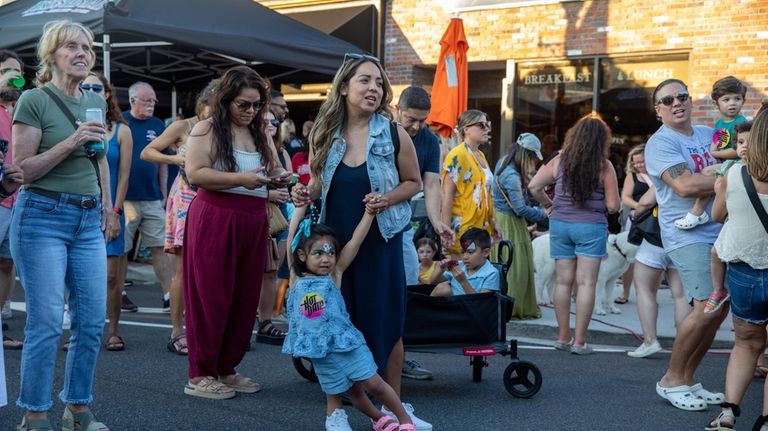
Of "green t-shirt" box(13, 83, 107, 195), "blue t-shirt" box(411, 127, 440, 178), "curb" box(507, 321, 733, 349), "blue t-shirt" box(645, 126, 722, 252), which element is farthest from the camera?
"curb" box(507, 321, 733, 349)

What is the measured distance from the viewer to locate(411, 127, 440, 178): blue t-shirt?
6035 mm

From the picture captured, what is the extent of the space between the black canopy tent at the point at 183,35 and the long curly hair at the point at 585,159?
4.72 meters

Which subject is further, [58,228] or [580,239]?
[580,239]

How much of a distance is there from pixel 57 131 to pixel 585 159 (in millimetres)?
4306

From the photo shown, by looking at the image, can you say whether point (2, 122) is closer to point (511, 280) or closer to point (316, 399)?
point (316, 399)

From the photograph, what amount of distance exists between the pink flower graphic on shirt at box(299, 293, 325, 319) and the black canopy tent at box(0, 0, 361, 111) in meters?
5.42

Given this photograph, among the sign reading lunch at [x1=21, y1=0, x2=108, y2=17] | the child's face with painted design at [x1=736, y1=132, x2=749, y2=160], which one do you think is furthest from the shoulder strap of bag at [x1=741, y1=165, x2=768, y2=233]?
the sign reading lunch at [x1=21, y1=0, x2=108, y2=17]

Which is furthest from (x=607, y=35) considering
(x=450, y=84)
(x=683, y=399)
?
(x=683, y=399)

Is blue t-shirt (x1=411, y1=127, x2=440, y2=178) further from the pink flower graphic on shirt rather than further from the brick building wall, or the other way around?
the brick building wall

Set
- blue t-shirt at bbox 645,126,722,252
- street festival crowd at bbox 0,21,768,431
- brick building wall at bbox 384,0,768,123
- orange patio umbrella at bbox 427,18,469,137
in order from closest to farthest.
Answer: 1. street festival crowd at bbox 0,21,768,431
2. blue t-shirt at bbox 645,126,722,252
3. orange patio umbrella at bbox 427,18,469,137
4. brick building wall at bbox 384,0,768,123

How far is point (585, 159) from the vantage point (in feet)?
23.5

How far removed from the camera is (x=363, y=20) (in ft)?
47.5

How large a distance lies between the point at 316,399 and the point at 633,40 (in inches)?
340

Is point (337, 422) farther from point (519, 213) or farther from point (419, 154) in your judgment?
point (519, 213)
